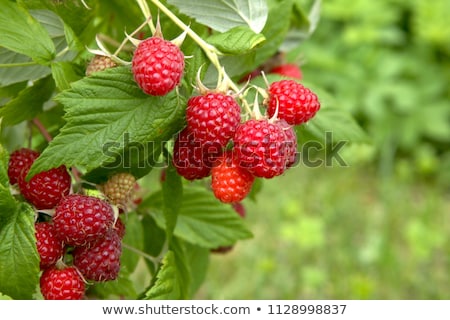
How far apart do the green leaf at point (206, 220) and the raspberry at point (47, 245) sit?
42 centimetres

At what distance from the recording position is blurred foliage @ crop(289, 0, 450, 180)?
3.69 meters

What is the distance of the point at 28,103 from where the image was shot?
1180 mm

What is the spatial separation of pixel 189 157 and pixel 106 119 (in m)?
0.13

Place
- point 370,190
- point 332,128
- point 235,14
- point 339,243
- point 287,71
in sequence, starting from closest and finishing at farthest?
point 235,14 → point 332,128 → point 287,71 → point 339,243 → point 370,190

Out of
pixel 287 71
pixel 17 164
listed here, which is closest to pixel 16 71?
pixel 17 164

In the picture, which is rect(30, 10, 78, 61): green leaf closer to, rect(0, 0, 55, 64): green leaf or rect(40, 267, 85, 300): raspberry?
rect(0, 0, 55, 64): green leaf

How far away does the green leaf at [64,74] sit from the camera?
1.08 metres

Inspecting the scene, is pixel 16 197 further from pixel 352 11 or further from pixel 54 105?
pixel 352 11

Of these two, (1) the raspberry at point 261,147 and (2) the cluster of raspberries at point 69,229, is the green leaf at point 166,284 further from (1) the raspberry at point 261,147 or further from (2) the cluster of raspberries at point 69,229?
(1) the raspberry at point 261,147

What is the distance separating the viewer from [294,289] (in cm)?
281

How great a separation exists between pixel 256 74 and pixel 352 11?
98.4 inches

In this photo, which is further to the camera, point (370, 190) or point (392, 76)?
point (392, 76)

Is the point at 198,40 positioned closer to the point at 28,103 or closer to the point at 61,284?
the point at 28,103

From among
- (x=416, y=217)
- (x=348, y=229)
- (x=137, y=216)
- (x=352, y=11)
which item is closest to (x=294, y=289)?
(x=348, y=229)
